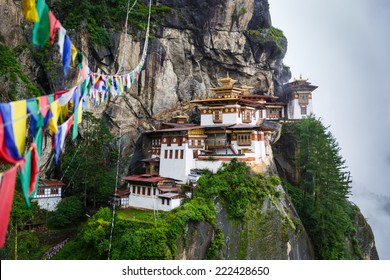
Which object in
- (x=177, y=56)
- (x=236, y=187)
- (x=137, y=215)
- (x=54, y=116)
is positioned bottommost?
(x=137, y=215)

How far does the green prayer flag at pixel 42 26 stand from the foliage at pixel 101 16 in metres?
23.4

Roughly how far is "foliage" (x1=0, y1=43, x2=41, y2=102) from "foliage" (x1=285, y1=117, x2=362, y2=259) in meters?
22.3

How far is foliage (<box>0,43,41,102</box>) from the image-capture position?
2052cm

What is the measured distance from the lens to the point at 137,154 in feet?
99.8

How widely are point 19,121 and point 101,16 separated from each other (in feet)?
89.5

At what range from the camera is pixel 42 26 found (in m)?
5.61

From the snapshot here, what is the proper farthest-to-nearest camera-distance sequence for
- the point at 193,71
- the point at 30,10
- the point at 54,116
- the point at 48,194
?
the point at 193,71
the point at 48,194
the point at 54,116
the point at 30,10

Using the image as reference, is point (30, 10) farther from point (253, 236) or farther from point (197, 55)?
point (197, 55)

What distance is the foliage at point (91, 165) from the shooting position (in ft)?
84.7

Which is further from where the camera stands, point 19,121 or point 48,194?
point 48,194

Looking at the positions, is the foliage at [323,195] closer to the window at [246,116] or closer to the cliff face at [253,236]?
the cliff face at [253,236]

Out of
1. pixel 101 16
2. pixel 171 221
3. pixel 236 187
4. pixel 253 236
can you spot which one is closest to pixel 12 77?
pixel 101 16

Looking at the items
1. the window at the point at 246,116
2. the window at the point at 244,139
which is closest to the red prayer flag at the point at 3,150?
the window at the point at 244,139

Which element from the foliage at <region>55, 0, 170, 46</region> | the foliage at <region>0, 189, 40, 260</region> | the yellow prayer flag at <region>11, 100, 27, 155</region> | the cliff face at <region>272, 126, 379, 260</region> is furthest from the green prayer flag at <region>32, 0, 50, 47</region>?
the cliff face at <region>272, 126, 379, 260</region>
